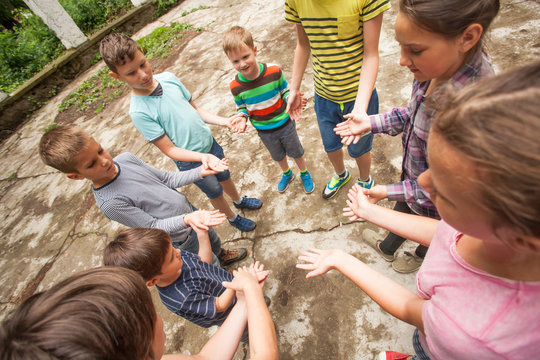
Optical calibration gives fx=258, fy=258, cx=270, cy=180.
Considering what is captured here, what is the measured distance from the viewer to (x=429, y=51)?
3.41ft

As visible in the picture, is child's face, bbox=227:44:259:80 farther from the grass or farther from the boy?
the grass

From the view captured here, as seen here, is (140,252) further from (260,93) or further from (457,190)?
(260,93)

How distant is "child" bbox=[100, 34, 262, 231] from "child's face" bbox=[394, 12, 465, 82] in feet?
4.28

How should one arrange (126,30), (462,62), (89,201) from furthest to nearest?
(126,30), (89,201), (462,62)

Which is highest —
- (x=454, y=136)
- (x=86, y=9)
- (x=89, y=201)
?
(x=86, y=9)

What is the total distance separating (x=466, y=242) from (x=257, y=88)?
1762 mm

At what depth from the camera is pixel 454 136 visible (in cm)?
54

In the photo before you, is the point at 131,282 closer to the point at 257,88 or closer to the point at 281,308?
the point at 281,308

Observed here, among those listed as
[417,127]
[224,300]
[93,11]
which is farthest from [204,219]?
[93,11]

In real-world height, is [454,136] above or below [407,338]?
above

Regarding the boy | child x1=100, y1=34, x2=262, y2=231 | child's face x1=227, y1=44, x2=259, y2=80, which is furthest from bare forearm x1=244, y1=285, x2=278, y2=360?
child's face x1=227, y1=44, x2=259, y2=80

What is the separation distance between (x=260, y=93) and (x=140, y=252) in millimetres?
1469

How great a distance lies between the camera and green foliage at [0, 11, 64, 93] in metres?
6.99

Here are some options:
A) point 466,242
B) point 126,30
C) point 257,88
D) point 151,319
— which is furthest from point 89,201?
point 126,30
